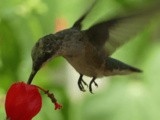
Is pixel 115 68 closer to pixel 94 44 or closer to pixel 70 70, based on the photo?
pixel 94 44

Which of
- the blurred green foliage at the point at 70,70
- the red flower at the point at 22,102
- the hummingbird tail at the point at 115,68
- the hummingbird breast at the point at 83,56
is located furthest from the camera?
the blurred green foliage at the point at 70,70

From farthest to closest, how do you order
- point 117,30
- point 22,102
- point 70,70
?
point 70,70 → point 117,30 → point 22,102

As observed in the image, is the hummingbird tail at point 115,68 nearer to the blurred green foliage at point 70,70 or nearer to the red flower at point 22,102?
the red flower at point 22,102

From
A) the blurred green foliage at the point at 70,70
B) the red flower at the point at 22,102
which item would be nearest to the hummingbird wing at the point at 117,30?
the red flower at the point at 22,102

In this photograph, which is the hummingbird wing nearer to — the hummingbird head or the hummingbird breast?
the hummingbird breast

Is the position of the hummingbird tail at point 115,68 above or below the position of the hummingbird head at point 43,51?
below

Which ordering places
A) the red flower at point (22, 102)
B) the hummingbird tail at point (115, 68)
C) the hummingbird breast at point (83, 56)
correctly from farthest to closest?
the hummingbird tail at point (115, 68) → the hummingbird breast at point (83, 56) → the red flower at point (22, 102)

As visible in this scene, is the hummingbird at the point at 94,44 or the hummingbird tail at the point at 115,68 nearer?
the hummingbird at the point at 94,44

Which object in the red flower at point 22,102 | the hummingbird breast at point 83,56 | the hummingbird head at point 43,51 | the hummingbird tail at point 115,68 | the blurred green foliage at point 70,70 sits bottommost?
the blurred green foliage at point 70,70

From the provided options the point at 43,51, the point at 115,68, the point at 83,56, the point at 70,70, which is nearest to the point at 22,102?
the point at 43,51
